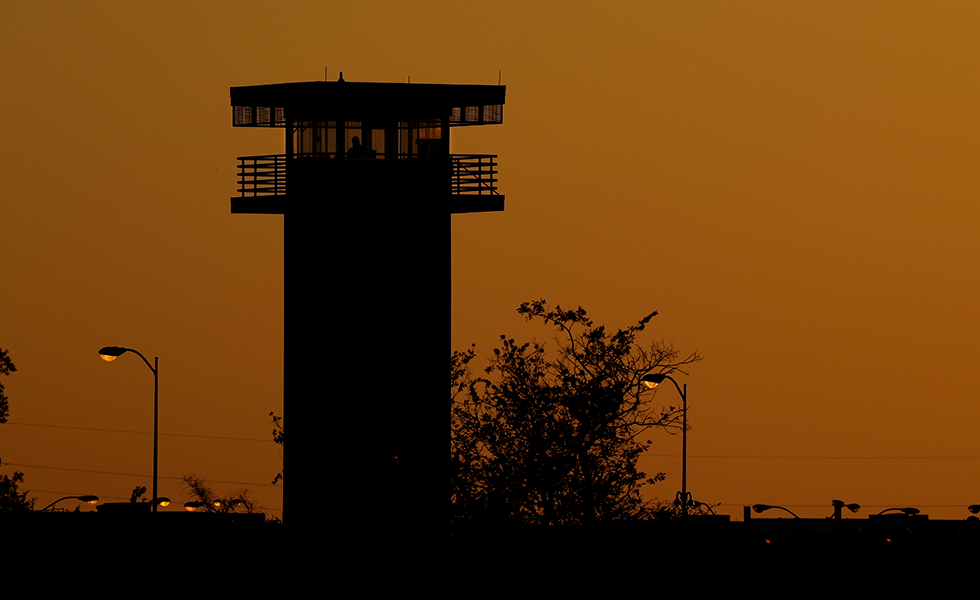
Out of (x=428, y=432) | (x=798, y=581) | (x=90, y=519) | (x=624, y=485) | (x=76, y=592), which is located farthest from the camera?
(x=90, y=519)

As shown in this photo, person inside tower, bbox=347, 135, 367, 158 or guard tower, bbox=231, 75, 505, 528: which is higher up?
person inside tower, bbox=347, 135, 367, 158

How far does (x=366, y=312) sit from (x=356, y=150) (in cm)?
500

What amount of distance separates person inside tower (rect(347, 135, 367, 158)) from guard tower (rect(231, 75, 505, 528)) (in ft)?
0.10

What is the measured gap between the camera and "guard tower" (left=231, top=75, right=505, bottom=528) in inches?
2114

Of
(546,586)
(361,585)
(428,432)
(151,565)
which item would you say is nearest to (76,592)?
(151,565)

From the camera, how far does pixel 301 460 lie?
178ft

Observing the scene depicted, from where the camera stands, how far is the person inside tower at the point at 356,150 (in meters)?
54.8

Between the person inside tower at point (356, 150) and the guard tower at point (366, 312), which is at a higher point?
the person inside tower at point (356, 150)

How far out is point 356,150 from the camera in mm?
54844

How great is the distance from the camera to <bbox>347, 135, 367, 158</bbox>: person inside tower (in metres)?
54.8

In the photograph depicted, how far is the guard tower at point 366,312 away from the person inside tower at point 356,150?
0.03 meters

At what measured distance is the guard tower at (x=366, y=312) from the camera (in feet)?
176

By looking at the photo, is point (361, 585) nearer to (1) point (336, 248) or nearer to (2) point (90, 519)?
(1) point (336, 248)

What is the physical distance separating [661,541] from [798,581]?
4187mm
